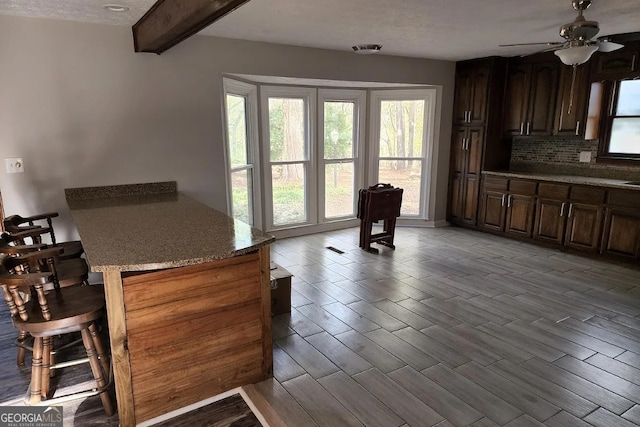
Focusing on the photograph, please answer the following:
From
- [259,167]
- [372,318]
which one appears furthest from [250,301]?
A: [259,167]

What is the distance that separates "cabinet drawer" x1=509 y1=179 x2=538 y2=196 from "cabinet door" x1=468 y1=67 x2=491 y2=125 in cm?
90

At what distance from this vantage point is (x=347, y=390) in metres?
→ 2.28

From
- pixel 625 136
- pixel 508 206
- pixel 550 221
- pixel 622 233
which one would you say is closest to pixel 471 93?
pixel 508 206

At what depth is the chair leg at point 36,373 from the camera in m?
2.04

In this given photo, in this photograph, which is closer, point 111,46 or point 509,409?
point 509,409

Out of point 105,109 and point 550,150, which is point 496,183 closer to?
point 550,150

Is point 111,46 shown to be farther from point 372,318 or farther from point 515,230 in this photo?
point 515,230

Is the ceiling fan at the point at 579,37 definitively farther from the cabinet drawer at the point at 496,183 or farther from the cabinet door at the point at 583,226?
the cabinet drawer at the point at 496,183

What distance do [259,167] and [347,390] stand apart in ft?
10.7

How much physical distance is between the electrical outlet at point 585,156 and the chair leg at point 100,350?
530cm

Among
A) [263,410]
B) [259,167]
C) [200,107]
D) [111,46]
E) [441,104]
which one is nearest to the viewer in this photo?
[263,410]

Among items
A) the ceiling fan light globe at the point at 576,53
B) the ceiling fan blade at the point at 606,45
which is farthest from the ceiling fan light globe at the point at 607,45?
the ceiling fan light globe at the point at 576,53

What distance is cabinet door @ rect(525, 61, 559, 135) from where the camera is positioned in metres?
4.86

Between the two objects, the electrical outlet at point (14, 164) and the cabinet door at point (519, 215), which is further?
the cabinet door at point (519, 215)
